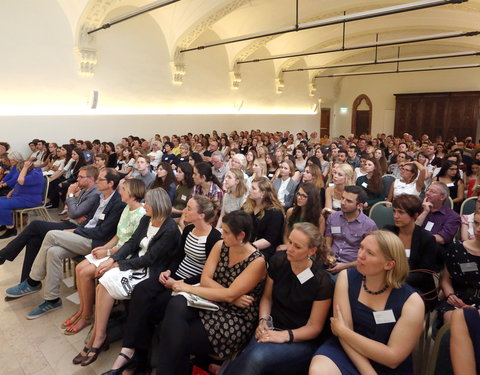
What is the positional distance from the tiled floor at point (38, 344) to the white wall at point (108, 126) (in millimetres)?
6735

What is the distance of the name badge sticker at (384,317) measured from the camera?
5.76ft

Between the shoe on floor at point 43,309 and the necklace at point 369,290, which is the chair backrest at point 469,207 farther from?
the shoe on floor at point 43,309

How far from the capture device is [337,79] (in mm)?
20266

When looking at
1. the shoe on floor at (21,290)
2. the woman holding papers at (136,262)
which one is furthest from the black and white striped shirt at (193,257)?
the shoe on floor at (21,290)

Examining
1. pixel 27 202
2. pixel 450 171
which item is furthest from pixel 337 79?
pixel 27 202

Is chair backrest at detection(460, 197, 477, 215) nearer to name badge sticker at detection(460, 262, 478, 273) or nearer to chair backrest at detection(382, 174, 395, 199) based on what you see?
chair backrest at detection(382, 174, 395, 199)

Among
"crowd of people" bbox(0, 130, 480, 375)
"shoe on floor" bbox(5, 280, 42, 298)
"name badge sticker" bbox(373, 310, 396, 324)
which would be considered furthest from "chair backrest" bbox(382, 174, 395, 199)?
"shoe on floor" bbox(5, 280, 42, 298)

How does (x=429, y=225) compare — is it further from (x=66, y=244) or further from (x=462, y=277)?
→ (x=66, y=244)

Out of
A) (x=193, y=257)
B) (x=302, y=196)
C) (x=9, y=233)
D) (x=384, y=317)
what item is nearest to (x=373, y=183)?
(x=302, y=196)

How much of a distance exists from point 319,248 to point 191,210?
1043 millimetres

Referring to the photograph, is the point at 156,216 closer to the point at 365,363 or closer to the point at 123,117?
the point at 365,363

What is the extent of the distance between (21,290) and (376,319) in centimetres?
347

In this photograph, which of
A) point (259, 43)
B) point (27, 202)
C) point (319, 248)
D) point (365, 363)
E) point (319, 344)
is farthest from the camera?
point (259, 43)

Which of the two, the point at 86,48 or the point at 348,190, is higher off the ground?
the point at 86,48
